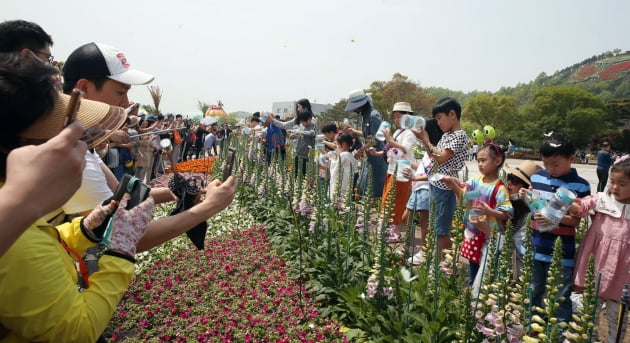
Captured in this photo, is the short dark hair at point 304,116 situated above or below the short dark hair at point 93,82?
below

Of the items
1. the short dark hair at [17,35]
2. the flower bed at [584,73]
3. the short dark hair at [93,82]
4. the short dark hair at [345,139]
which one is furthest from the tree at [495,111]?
the flower bed at [584,73]

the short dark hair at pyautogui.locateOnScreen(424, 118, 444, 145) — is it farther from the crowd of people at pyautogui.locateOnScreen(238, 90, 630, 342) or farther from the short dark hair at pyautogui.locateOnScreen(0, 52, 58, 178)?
the short dark hair at pyautogui.locateOnScreen(0, 52, 58, 178)

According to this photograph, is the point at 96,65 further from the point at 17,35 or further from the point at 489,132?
the point at 489,132

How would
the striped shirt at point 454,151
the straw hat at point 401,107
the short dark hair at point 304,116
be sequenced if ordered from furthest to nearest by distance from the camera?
the short dark hair at point 304,116 < the straw hat at point 401,107 < the striped shirt at point 454,151

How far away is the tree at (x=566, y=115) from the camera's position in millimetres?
49625

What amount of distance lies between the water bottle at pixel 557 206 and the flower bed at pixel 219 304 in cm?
179

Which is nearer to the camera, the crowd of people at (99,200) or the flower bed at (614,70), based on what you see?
the crowd of people at (99,200)

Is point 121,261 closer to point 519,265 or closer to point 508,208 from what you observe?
point 508,208

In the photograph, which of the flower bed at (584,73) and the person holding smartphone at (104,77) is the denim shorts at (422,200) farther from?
the flower bed at (584,73)

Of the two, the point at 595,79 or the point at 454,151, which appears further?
the point at 595,79

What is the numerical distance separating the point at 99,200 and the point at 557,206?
8.97ft

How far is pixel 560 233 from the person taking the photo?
2.91m

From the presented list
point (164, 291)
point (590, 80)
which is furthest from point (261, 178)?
point (590, 80)

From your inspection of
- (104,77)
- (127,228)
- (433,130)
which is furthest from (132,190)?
(433,130)
